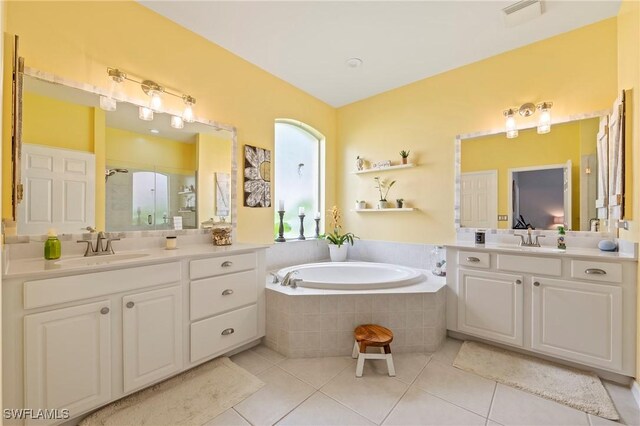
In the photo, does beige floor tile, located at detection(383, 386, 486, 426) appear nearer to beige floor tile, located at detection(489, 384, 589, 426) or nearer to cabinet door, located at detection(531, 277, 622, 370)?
beige floor tile, located at detection(489, 384, 589, 426)

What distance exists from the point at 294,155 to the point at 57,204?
242 cm

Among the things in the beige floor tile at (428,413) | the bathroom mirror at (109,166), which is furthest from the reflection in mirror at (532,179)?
the bathroom mirror at (109,166)

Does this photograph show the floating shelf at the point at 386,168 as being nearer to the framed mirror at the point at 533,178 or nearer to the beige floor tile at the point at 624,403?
the framed mirror at the point at 533,178

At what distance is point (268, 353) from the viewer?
2.26m

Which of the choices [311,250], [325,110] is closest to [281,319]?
[311,250]

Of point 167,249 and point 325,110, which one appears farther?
point 325,110

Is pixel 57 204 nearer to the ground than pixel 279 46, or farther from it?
nearer to the ground

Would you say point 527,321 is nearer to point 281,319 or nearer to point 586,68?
point 281,319

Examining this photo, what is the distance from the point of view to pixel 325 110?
381 cm

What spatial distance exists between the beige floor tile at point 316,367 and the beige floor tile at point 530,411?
92 cm

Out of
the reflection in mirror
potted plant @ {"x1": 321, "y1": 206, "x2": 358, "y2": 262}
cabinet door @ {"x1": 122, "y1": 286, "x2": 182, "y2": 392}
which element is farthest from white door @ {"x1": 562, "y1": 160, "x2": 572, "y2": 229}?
cabinet door @ {"x1": 122, "y1": 286, "x2": 182, "y2": 392}

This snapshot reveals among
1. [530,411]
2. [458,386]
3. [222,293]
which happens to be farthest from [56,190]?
[530,411]

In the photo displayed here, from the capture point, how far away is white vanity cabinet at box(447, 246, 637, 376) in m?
1.81

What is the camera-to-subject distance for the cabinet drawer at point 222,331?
1.92 meters
